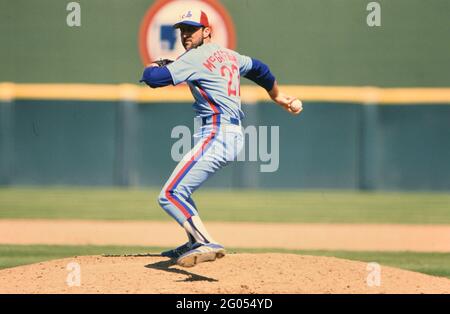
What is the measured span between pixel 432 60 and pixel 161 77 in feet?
37.3

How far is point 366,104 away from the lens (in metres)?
15.1

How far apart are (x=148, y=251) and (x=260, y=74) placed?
2.96 metres

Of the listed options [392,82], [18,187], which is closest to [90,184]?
[18,187]

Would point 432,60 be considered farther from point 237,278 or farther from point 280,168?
point 237,278

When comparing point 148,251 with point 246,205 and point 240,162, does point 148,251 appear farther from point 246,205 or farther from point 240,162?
point 240,162

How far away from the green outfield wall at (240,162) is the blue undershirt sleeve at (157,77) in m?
9.40

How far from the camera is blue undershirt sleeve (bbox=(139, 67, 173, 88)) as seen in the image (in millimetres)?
5441

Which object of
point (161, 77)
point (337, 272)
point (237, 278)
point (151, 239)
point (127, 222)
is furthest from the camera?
point (127, 222)

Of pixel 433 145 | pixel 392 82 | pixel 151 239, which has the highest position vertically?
pixel 392 82

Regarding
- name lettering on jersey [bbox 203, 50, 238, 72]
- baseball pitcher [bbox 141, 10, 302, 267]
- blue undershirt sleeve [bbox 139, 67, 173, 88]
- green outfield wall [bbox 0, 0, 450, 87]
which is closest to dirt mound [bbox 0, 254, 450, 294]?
baseball pitcher [bbox 141, 10, 302, 267]

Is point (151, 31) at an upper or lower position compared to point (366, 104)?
upper

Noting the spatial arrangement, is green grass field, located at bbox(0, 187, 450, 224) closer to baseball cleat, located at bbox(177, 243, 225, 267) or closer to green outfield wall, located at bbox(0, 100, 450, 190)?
green outfield wall, located at bbox(0, 100, 450, 190)

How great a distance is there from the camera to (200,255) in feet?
18.3

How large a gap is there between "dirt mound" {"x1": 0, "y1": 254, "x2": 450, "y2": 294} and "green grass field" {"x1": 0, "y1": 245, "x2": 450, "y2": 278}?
57.9 inches
